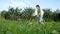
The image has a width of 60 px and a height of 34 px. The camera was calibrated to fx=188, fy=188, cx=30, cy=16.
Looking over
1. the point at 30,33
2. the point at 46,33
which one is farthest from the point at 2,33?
the point at 46,33

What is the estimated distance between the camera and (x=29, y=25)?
2930 mm

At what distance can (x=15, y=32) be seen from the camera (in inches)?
92.1

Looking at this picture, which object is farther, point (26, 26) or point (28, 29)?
point (26, 26)

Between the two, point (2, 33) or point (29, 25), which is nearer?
point (2, 33)

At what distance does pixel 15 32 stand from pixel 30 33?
19 cm

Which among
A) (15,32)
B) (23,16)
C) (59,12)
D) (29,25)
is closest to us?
(15,32)

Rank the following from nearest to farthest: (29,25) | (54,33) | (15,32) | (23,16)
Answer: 1. (54,33)
2. (15,32)
3. (29,25)
4. (23,16)

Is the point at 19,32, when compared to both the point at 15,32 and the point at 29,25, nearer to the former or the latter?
the point at 15,32

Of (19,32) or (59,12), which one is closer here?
(19,32)

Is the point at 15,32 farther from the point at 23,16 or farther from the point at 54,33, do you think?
the point at 23,16

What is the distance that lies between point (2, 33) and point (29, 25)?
0.61 m

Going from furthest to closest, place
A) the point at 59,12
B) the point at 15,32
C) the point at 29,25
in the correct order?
1. the point at 59,12
2. the point at 29,25
3. the point at 15,32

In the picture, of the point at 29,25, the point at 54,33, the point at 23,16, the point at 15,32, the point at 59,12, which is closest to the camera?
the point at 54,33

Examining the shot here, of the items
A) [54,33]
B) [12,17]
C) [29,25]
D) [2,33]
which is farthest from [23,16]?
[54,33]
